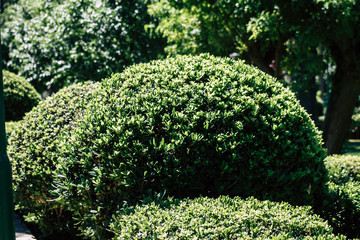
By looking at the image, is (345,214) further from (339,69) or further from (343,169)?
(339,69)

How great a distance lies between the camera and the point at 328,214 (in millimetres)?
4496

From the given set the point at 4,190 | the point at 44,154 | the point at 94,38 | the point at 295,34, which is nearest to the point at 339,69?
the point at 295,34

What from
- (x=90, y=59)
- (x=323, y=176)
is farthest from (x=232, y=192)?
(x=90, y=59)

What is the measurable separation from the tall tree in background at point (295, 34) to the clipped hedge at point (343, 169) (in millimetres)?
2759

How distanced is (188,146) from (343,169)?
3.42 metres

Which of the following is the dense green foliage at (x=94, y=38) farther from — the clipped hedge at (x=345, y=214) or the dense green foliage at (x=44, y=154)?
the clipped hedge at (x=345, y=214)

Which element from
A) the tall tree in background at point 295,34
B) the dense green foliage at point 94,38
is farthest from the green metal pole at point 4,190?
the dense green foliage at point 94,38

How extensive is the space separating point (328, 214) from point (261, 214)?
1.74 meters

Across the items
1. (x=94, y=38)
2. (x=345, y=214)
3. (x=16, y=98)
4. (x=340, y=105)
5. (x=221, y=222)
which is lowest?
(x=345, y=214)

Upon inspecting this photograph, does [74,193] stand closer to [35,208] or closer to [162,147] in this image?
[162,147]

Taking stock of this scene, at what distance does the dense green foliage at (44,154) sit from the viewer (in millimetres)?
4906

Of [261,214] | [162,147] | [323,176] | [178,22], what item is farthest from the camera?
[178,22]

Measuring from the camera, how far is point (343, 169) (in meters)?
6.15

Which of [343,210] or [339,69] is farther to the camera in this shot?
[339,69]
